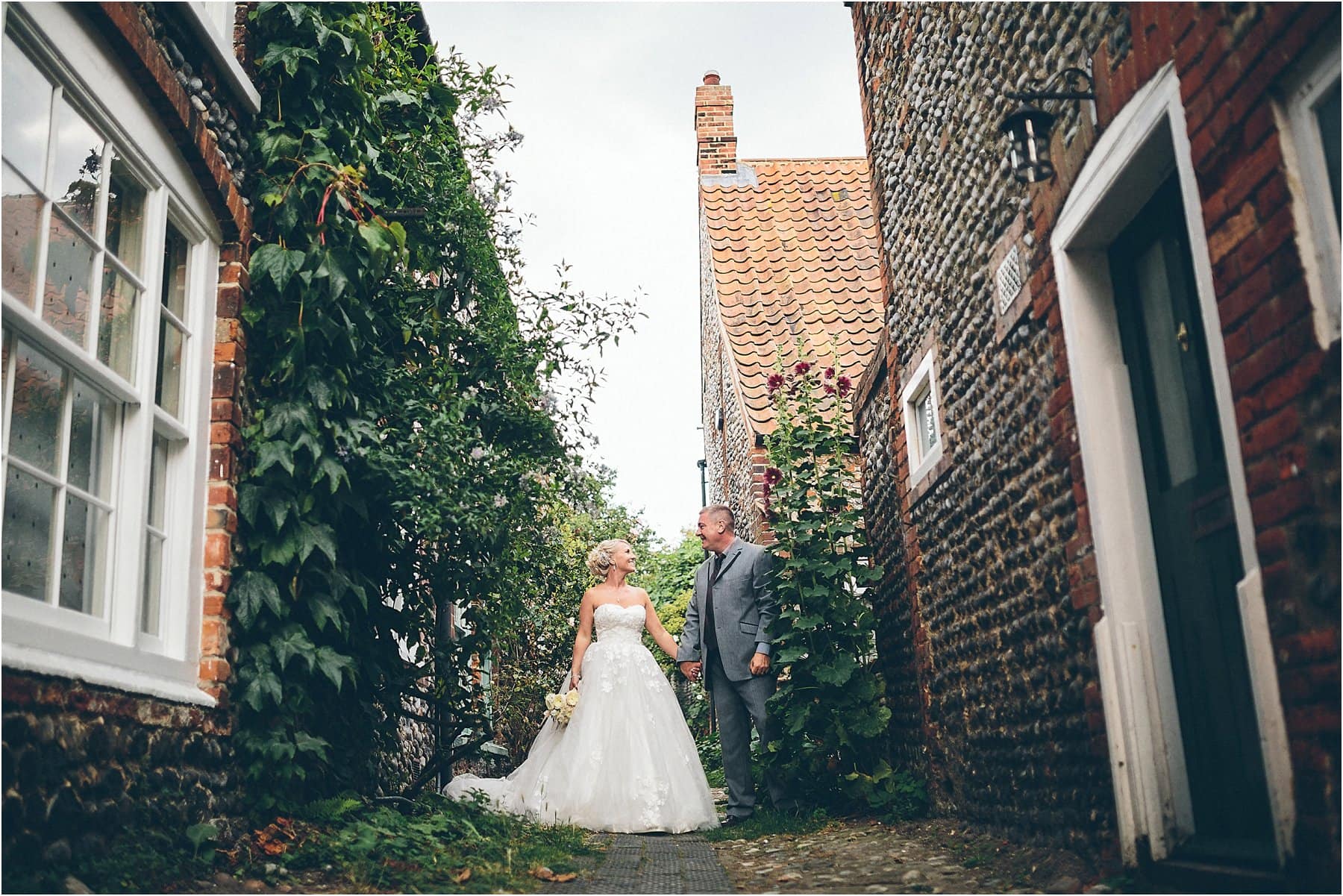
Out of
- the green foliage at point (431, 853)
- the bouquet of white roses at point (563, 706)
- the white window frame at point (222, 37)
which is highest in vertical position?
the white window frame at point (222, 37)

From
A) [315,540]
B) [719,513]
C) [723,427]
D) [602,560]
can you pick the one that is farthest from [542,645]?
[723,427]

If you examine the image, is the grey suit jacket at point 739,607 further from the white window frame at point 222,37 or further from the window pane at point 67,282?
the window pane at point 67,282

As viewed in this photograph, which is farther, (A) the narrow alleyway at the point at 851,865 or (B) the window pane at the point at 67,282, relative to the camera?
(A) the narrow alleyway at the point at 851,865

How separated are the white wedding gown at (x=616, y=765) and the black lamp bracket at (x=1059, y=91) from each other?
469cm

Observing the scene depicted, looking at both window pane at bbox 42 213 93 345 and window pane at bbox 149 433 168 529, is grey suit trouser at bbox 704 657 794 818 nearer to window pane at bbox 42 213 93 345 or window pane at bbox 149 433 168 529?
window pane at bbox 149 433 168 529

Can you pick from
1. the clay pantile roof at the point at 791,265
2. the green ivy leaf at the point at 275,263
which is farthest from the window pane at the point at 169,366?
the clay pantile roof at the point at 791,265

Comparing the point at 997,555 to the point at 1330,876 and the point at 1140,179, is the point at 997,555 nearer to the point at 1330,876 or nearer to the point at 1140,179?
the point at 1140,179

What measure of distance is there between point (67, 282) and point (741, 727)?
198 inches

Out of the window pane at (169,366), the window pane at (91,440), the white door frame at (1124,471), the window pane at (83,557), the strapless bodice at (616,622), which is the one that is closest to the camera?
the white door frame at (1124,471)

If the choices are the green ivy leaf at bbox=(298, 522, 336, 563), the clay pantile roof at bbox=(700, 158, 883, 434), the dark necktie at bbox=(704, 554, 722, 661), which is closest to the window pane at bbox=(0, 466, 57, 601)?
the green ivy leaf at bbox=(298, 522, 336, 563)

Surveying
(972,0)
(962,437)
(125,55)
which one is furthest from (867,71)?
(125,55)

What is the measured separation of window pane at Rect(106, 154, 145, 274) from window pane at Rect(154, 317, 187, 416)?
33 centimetres

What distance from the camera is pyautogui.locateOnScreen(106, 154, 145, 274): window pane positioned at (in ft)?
13.2

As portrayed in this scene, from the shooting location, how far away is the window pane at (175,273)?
177 inches
